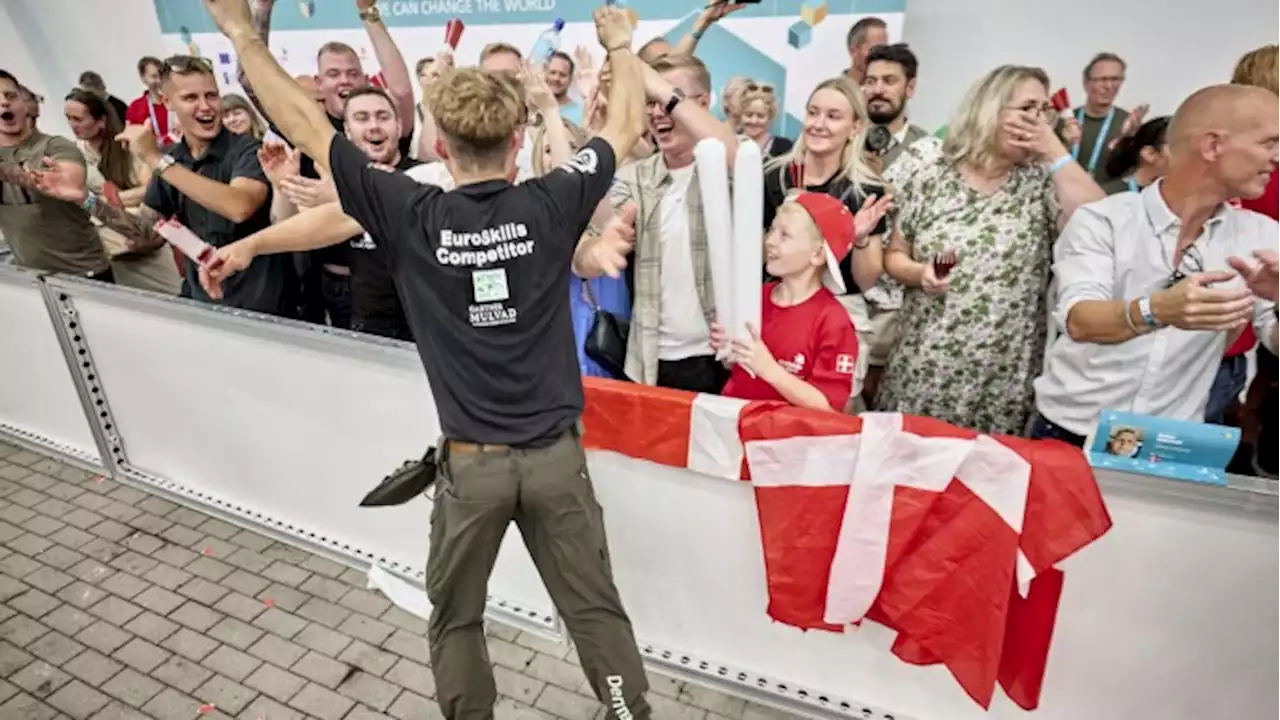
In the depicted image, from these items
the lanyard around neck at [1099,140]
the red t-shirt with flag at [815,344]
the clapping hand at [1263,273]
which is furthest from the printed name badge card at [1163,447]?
the lanyard around neck at [1099,140]

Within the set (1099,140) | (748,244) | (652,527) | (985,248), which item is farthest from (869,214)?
(1099,140)

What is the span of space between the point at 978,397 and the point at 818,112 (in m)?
0.95

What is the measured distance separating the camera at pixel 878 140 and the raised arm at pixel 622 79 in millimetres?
1386

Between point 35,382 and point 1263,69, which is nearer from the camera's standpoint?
point 1263,69

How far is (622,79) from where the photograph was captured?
1.86 meters

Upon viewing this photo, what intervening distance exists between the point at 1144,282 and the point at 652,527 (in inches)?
52.1

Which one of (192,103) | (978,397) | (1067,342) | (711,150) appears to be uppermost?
(192,103)

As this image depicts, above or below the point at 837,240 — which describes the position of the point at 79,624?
below

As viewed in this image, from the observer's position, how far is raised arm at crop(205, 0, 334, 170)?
164 cm

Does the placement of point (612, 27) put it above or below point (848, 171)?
above

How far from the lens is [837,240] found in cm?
190

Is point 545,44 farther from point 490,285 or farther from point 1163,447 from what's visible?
point 1163,447

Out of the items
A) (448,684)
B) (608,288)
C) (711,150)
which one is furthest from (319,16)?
(448,684)

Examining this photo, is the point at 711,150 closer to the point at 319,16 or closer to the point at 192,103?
the point at 192,103
